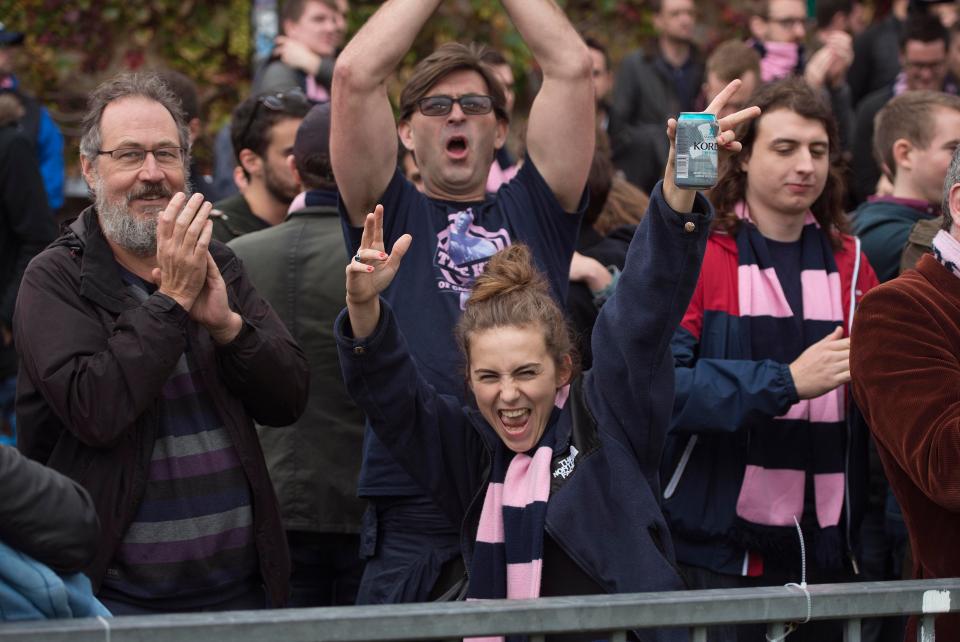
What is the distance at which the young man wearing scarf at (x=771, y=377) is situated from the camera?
143 inches

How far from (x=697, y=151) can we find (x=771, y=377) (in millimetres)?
1006

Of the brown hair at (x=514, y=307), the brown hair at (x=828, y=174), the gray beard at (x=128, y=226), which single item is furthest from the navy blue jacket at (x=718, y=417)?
the gray beard at (x=128, y=226)

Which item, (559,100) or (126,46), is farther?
(126,46)

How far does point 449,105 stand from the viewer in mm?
3801

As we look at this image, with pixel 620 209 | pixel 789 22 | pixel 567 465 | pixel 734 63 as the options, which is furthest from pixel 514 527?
pixel 789 22

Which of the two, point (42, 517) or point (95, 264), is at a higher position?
point (95, 264)

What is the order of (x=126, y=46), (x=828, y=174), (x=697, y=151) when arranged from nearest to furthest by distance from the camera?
(x=697, y=151) < (x=828, y=174) < (x=126, y=46)

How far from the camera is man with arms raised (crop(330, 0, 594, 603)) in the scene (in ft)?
11.6

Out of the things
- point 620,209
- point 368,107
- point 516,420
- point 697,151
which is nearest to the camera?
point 697,151

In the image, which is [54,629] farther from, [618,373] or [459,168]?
[459,168]

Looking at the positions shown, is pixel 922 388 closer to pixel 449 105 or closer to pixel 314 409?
pixel 449 105

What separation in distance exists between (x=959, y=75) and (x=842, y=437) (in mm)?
4524

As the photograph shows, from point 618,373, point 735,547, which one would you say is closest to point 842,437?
point 735,547

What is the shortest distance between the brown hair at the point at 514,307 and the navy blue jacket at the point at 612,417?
0.42 ft
